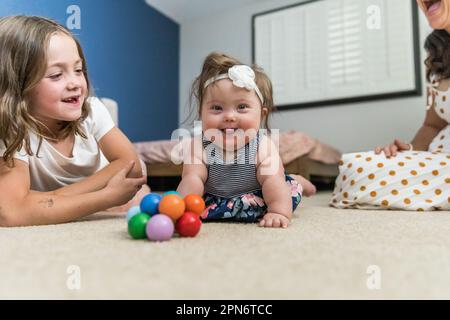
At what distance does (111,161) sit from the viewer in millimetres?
1165

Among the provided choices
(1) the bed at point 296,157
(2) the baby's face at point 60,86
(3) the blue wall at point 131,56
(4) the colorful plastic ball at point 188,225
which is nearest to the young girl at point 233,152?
(4) the colorful plastic ball at point 188,225

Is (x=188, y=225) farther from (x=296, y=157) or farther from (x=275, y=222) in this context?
(x=296, y=157)

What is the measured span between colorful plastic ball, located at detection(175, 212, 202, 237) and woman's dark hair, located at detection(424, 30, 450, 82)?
1.17 meters

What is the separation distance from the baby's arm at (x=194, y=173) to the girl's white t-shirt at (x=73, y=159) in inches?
12.9

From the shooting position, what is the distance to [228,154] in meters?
0.99

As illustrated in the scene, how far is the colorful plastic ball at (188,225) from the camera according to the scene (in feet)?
2.37

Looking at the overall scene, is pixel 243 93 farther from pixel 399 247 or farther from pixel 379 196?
pixel 379 196

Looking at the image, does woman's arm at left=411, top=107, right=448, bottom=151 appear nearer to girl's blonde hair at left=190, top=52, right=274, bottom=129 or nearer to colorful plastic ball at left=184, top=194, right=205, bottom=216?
girl's blonde hair at left=190, top=52, right=274, bottom=129

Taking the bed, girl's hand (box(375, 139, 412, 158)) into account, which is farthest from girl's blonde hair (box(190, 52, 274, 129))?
the bed

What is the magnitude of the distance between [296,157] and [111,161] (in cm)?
126

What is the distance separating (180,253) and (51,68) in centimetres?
65

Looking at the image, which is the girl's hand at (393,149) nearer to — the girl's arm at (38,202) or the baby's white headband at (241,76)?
the baby's white headband at (241,76)

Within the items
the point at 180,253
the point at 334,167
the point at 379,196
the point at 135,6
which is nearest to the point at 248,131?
the point at 180,253

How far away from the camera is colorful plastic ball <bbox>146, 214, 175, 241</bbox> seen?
0.68 meters
